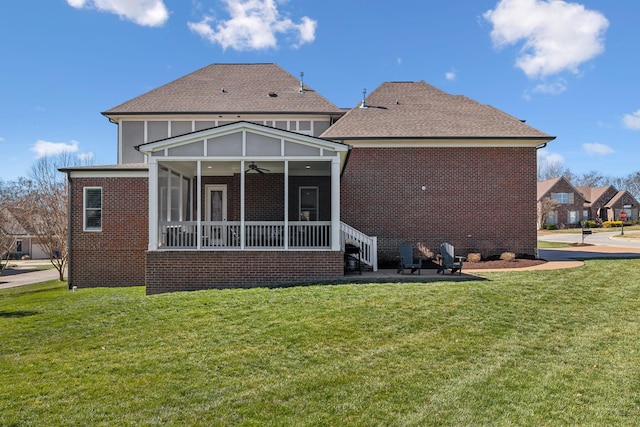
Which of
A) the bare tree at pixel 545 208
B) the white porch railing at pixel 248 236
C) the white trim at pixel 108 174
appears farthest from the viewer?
the bare tree at pixel 545 208

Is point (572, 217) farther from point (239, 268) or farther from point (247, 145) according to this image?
point (239, 268)

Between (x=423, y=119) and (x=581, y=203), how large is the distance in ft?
176

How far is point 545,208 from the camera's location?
55.5 meters

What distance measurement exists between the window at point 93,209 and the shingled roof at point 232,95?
4.66 meters

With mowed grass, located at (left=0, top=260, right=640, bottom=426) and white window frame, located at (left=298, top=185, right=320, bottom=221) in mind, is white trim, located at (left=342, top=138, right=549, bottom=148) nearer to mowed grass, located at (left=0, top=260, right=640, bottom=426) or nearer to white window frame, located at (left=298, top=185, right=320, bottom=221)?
white window frame, located at (left=298, top=185, right=320, bottom=221)

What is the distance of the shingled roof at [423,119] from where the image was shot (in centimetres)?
1645

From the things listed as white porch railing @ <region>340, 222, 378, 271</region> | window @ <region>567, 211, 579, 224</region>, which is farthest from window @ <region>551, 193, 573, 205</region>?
white porch railing @ <region>340, 222, 378, 271</region>

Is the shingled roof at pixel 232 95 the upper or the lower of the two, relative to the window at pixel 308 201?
upper

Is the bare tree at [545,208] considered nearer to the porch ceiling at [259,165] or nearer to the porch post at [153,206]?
the porch ceiling at [259,165]

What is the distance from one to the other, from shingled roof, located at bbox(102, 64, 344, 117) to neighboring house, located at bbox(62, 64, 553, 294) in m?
0.10

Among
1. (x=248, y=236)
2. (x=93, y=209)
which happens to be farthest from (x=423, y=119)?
(x=93, y=209)

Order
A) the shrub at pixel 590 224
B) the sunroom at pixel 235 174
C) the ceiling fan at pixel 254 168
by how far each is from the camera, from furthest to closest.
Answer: the shrub at pixel 590 224
the ceiling fan at pixel 254 168
the sunroom at pixel 235 174

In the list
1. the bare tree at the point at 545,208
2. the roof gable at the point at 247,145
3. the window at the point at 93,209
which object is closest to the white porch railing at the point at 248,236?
the roof gable at the point at 247,145

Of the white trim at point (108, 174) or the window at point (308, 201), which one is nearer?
the white trim at point (108, 174)
